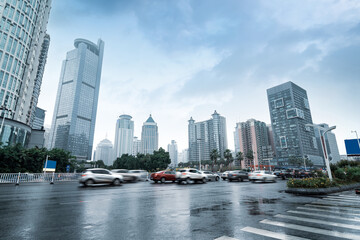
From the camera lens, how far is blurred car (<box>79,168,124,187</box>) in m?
18.0

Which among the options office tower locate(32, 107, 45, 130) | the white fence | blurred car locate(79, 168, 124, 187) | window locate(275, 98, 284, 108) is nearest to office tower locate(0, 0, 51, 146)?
the white fence

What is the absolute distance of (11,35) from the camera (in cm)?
5128

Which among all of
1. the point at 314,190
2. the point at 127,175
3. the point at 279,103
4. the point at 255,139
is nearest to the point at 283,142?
the point at 255,139

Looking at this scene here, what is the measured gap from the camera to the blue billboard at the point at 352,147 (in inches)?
1008

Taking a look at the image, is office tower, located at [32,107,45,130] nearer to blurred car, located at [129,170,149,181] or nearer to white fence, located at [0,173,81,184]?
white fence, located at [0,173,81,184]

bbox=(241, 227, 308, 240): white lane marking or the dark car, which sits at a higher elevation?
the dark car

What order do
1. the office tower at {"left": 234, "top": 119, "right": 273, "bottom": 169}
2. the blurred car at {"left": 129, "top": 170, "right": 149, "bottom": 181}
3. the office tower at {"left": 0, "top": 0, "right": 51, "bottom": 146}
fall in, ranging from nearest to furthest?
the blurred car at {"left": 129, "top": 170, "right": 149, "bottom": 181} < the office tower at {"left": 0, "top": 0, "right": 51, "bottom": 146} < the office tower at {"left": 234, "top": 119, "right": 273, "bottom": 169}

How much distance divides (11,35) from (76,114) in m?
156

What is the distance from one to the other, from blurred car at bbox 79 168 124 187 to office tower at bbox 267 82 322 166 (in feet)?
553

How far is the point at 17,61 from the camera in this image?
53.4m

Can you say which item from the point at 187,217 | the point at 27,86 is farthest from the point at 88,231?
the point at 27,86

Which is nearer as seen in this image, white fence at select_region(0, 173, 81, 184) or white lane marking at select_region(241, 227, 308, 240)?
white lane marking at select_region(241, 227, 308, 240)

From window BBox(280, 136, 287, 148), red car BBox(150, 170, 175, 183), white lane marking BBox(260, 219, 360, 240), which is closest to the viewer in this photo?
white lane marking BBox(260, 219, 360, 240)

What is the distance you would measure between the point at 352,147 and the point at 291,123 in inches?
6204
